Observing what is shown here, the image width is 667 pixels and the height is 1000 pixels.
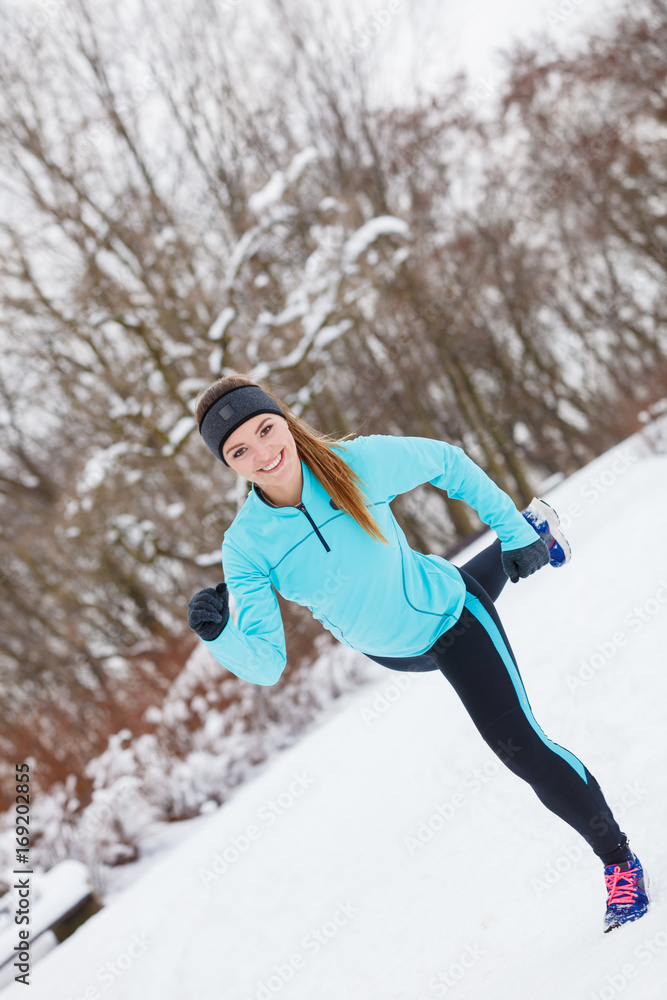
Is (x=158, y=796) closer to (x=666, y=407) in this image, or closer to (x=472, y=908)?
(x=472, y=908)

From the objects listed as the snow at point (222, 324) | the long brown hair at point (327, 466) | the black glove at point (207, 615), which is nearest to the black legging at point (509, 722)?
the long brown hair at point (327, 466)

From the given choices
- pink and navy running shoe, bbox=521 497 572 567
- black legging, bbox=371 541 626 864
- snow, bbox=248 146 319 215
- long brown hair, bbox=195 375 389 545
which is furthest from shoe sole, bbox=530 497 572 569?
snow, bbox=248 146 319 215

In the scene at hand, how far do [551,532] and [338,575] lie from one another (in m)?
0.80

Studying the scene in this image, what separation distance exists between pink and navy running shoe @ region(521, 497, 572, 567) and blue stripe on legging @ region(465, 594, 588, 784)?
0.33 m

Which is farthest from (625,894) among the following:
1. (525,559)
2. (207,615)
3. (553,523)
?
(207,615)

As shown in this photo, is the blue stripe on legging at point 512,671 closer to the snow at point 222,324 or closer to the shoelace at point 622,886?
the shoelace at point 622,886

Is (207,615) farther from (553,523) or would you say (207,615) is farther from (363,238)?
(363,238)

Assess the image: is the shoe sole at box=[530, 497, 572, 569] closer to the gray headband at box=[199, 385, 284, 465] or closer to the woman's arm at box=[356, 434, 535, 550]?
the woman's arm at box=[356, 434, 535, 550]

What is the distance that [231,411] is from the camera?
206 centimetres

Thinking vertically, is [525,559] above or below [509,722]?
above

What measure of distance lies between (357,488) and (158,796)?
15.6ft

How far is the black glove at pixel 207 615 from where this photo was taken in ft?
6.37

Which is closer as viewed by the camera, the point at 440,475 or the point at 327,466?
the point at 327,466

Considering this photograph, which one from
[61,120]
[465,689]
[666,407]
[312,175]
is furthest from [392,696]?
[312,175]
